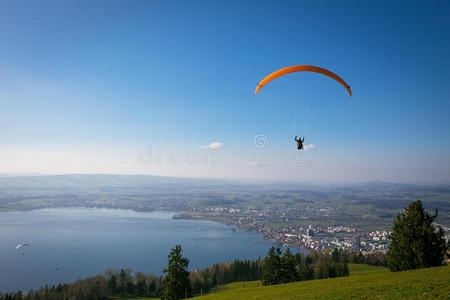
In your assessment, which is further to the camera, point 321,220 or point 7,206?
point 7,206

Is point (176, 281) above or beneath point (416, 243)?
beneath

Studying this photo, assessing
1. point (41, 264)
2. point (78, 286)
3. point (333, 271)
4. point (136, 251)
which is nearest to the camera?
point (333, 271)

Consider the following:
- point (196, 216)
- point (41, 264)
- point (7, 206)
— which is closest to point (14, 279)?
point (41, 264)

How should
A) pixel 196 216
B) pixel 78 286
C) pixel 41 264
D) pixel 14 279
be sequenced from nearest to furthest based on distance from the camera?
pixel 78 286 < pixel 14 279 < pixel 41 264 < pixel 196 216

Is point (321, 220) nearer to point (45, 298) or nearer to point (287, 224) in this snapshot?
point (287, 224)

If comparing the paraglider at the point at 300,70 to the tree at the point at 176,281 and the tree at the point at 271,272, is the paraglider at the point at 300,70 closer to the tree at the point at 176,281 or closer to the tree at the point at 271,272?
the tree at the point at 176,281

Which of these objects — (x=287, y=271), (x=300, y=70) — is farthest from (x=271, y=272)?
(x=300, y=70)

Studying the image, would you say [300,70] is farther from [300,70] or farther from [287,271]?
[287,271]
